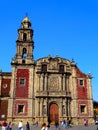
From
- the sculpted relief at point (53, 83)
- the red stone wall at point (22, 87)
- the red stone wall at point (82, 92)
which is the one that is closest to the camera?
the red stone wall at point (22, 87)

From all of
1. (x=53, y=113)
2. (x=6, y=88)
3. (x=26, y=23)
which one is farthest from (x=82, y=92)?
(x=26, y=23)

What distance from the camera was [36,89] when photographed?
40.6 metres

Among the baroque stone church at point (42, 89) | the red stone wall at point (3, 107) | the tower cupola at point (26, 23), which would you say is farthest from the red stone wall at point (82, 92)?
the tower cupola at point (26, 23)

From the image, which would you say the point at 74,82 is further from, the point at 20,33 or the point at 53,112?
the point at 20,33

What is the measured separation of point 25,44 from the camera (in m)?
43.2

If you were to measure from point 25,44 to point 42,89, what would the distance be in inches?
366

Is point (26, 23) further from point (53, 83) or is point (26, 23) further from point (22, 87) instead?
point (53, 83)

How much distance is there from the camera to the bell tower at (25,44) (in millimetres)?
42028

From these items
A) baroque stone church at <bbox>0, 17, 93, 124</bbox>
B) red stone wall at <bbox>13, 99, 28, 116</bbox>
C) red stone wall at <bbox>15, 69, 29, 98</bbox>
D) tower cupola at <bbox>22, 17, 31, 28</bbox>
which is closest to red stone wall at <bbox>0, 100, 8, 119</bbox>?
baroque stone church at <bbox>0, 17, 93, 124</bbox>

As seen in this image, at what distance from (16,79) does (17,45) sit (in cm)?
665

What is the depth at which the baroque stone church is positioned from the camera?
39.4m

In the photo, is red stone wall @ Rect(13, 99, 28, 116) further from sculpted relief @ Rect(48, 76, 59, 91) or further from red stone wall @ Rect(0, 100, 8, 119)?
sculpted relief @ Rect(48, 76, 59, 91)

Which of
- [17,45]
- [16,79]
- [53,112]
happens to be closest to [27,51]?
[17,45]

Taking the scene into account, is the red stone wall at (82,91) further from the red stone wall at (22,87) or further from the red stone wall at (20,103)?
the red stone wall at (20,103)
